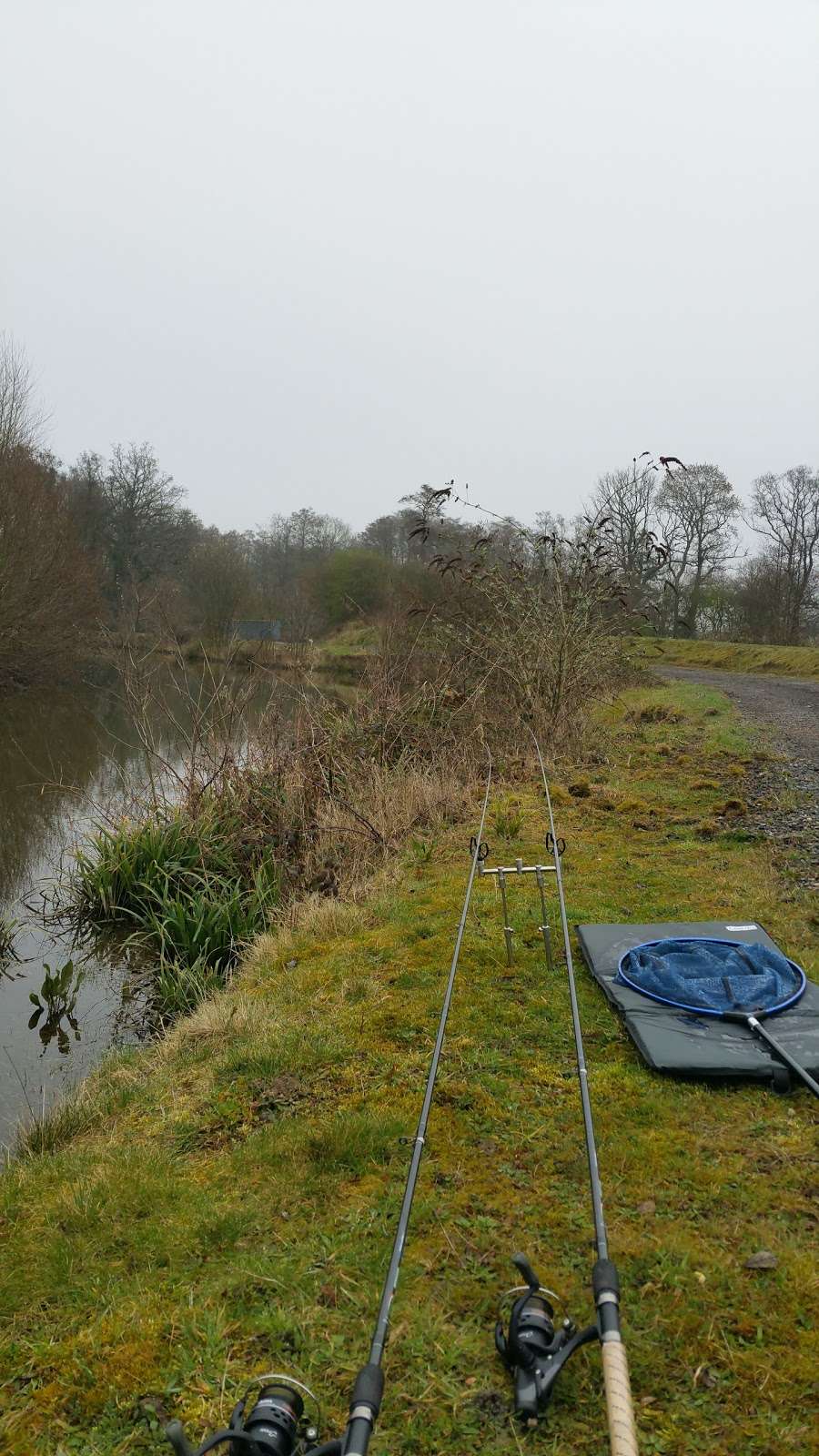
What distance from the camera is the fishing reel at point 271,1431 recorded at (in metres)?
1.71

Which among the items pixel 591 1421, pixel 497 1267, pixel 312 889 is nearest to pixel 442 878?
pixel 312 889

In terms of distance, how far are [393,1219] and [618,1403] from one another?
1.38 metres

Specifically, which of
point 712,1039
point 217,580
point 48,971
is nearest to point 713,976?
point 712,1039

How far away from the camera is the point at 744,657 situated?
3155cm

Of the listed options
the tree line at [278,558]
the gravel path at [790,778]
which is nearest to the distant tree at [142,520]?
the tree line at [278,558]

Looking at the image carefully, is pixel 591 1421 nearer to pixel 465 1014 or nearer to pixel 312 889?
pixel 465 1014

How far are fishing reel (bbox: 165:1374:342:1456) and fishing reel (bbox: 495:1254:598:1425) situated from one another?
48cm

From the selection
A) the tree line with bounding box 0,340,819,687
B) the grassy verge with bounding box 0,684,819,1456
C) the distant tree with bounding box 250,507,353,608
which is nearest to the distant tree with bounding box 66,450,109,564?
the tree line with bounding box 0,340,819,687

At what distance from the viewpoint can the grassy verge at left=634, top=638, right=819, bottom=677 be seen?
2806 centimetres

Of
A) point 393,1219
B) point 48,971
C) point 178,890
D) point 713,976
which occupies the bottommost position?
point 48,971

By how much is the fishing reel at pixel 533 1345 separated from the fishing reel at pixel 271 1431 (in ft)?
1.56

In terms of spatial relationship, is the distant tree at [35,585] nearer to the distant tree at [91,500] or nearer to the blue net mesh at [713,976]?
the distant tree at [91,500]

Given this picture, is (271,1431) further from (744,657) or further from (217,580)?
(744,657)

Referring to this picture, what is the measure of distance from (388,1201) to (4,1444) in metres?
1.20
